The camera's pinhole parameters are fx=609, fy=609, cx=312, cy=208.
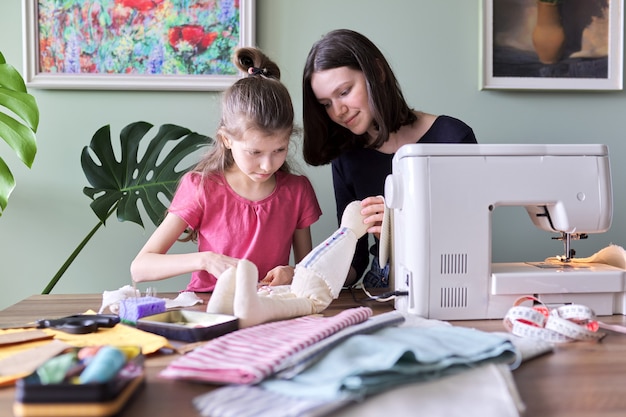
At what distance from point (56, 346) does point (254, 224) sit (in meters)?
0.94

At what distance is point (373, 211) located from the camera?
4.28ft

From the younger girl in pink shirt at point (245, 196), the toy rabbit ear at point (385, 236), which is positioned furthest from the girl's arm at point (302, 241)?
the toy rabbit ear at point (385, 236)

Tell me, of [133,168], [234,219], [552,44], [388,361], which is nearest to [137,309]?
[388,361]

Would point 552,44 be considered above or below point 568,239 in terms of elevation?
above

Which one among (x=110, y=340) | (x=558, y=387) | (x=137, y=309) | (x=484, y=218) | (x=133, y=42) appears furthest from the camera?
(x=133, y=42)

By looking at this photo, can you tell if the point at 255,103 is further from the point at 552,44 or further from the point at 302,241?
the point at 552,44

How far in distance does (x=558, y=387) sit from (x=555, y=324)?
0.24 meters

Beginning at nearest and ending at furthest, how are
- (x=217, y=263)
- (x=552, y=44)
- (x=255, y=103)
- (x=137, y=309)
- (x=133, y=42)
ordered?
(x=137, y=309), (x=217, y=263), (x=255, y=103), (x=133, y=42), (x=552, y=44)

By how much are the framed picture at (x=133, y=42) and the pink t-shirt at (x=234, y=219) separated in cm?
53

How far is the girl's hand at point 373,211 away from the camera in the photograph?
131 centimetres

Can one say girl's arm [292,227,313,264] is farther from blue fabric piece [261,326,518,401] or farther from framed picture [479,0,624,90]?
blue fabric piece [261,326,518,401]

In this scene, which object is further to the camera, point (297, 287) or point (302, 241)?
point (302, 241)

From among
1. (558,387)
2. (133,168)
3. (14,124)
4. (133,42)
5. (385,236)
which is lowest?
(558,387)

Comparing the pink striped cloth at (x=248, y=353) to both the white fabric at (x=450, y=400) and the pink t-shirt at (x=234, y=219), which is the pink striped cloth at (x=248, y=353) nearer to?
the white fabric at (x=450, y=400)
